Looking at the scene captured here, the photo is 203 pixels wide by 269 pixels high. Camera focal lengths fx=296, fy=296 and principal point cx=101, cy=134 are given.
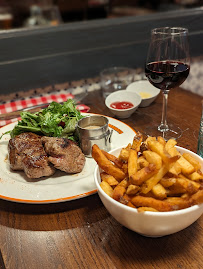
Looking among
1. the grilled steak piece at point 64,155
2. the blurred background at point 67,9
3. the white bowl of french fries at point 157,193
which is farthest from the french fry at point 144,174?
the blurred background at point 67,9

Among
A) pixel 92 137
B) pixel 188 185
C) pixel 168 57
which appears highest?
pixel 168 57

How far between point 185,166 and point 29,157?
58 cm

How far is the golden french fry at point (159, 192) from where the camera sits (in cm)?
78

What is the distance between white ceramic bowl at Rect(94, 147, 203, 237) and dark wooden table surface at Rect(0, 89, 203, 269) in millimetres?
70

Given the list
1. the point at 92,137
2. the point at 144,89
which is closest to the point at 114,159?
the point at 92,137

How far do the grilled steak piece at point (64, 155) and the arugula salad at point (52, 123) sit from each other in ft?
0.50

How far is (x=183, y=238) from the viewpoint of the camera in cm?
87

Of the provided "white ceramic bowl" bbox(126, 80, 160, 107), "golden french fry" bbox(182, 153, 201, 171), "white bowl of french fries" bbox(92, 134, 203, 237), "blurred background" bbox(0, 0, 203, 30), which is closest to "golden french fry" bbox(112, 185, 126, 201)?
"white bowl of french fries" bbox(92, 134, 203, 237)

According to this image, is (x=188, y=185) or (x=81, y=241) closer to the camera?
(x=188, y=185)

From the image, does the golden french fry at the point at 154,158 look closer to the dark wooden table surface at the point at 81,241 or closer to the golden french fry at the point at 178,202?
the golden french fry at the point at 178,202

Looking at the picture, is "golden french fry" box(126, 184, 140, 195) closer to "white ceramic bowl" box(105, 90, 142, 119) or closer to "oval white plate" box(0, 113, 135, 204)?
"oval white plate" box(0, 113, 135, 204)

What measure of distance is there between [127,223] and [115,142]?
56cm

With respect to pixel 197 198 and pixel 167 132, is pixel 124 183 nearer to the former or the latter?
pixel 197 198

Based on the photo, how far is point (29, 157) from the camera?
111 centimetres
